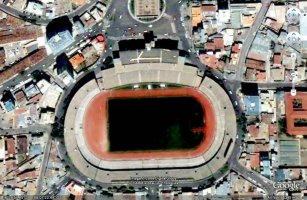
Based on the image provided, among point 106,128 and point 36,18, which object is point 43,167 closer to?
point 106,128

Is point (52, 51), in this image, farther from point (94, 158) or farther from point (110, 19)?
point (94, 158)

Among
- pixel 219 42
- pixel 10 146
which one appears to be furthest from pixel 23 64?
pixel 219 42

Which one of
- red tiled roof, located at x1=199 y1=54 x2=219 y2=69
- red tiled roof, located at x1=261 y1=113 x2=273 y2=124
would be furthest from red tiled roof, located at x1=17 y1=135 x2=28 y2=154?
red tiled roof, located at x1=261 y1=113 x2=273 y2=124

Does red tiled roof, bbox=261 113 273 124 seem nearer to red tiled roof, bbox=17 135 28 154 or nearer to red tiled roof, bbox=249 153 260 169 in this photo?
red tiled roof, bbox=249 153 260 169

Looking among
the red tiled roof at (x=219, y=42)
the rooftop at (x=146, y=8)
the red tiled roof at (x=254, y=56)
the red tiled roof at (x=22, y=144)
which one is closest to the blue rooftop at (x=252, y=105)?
the red tiled roof at (x=254, y=56)

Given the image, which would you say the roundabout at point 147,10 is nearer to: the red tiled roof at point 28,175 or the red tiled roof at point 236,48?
the red tiled roof at point 236,48

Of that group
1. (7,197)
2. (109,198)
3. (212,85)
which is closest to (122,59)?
(212,85)
